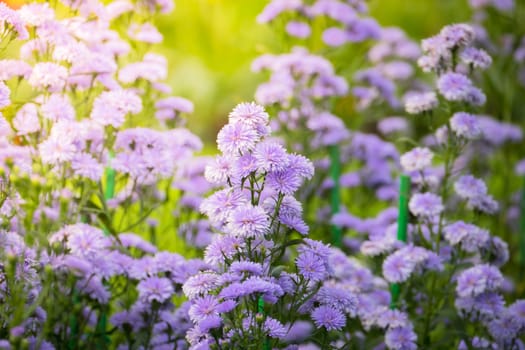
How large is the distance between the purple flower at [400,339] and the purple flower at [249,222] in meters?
0.72

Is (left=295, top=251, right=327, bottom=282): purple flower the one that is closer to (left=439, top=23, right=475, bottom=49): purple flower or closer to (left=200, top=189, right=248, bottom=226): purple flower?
(left=200, top=189, right=248, bottom=226): purple flower

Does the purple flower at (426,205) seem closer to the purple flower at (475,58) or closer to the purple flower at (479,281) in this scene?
the purple flower at (479,281)

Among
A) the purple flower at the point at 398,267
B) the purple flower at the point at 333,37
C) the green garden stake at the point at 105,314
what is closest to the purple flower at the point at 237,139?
the green garden stake at the point at 105,314

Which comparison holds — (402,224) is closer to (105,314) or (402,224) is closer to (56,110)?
(105,314)

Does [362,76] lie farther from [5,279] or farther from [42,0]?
[5,279]

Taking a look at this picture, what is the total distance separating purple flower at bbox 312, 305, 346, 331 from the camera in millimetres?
1605

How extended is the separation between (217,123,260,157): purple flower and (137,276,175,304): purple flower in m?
0.51

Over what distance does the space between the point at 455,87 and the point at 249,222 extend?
91 centimetres

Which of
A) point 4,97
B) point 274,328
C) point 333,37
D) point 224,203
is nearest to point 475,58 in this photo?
point 333,37

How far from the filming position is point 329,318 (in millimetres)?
1608

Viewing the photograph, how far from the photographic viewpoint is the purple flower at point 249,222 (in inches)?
59.1

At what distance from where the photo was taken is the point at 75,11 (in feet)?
6.89

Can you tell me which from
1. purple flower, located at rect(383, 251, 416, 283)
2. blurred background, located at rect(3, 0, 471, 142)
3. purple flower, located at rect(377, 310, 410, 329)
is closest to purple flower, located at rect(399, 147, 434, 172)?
purple flower, located at rect(383, 251, 416, 283)

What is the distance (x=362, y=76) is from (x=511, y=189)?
142cm
